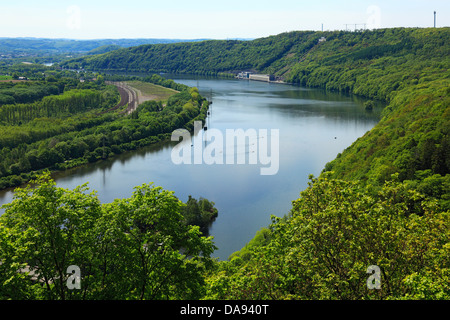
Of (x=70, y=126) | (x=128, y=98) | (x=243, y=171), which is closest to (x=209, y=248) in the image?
(x=243, y=171)

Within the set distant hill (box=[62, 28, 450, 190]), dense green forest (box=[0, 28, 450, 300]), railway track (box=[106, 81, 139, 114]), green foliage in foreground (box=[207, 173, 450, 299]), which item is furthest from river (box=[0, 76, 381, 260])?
green foliage in foreground (box=[207, 173, 450, 299])

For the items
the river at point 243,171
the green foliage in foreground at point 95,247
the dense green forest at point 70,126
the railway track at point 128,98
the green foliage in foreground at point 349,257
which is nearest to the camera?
the green foliage in foreground at point 349,257

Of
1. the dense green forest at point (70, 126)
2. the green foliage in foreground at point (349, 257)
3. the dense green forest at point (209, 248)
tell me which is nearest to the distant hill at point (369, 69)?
the dense green forest at point (209, 248)

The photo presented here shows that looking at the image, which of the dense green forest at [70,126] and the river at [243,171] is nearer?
the river at [243,171]

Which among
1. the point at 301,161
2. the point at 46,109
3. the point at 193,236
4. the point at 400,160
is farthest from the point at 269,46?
the point at 193,236

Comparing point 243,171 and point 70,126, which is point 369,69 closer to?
point 243,171

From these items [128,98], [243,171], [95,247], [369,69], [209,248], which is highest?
[369,69]

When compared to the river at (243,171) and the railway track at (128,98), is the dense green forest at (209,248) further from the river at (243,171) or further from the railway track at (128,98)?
the railway track at (128,98)
